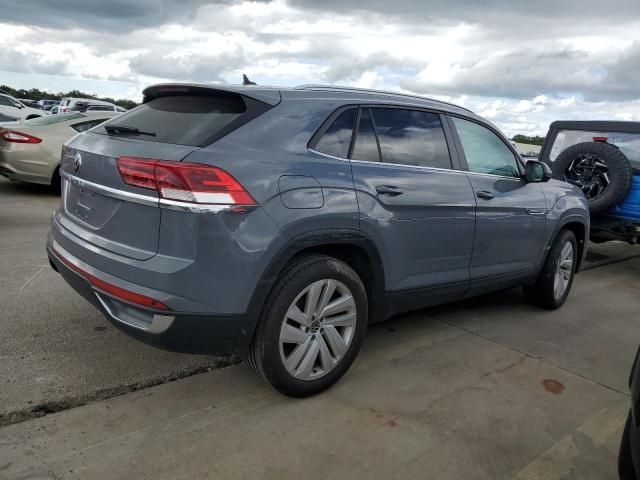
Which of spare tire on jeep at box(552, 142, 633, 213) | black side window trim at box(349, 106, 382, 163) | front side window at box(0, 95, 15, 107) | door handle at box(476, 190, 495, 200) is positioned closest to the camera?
black side window trim at box(349, 106, 382, 163)

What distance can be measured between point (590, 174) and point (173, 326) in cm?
591

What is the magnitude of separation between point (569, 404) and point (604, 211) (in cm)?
400

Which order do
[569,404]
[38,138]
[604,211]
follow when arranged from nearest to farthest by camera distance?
[569,404], [604,211], [38,138]

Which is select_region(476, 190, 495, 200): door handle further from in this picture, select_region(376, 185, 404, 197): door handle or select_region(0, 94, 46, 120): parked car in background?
select_region(0, 94, 46, 120): parked car in background

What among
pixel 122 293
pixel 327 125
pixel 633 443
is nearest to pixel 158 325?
pixel 122 293

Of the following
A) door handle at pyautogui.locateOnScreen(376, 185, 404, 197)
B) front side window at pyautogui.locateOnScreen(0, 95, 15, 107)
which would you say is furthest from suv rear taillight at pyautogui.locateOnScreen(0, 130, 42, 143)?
front side window at pyautogui.locateOnScreen(0, 95, 15, 107)

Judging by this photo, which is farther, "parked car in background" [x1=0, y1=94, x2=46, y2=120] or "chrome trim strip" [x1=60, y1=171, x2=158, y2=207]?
"parked car in background" [x1=0, y1=94, x2=46, y2=120]

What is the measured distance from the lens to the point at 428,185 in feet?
11.8

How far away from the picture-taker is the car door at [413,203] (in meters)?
3.27

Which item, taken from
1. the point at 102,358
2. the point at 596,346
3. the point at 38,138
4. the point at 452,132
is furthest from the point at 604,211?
the point at 38,138

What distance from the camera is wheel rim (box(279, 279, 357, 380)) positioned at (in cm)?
296

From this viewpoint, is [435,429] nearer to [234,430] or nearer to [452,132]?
[234,430]

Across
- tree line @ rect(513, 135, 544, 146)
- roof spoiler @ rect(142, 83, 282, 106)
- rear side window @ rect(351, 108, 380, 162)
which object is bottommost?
tree line @ rect(513, 135, 544, 146)

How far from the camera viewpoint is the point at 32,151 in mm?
8359
